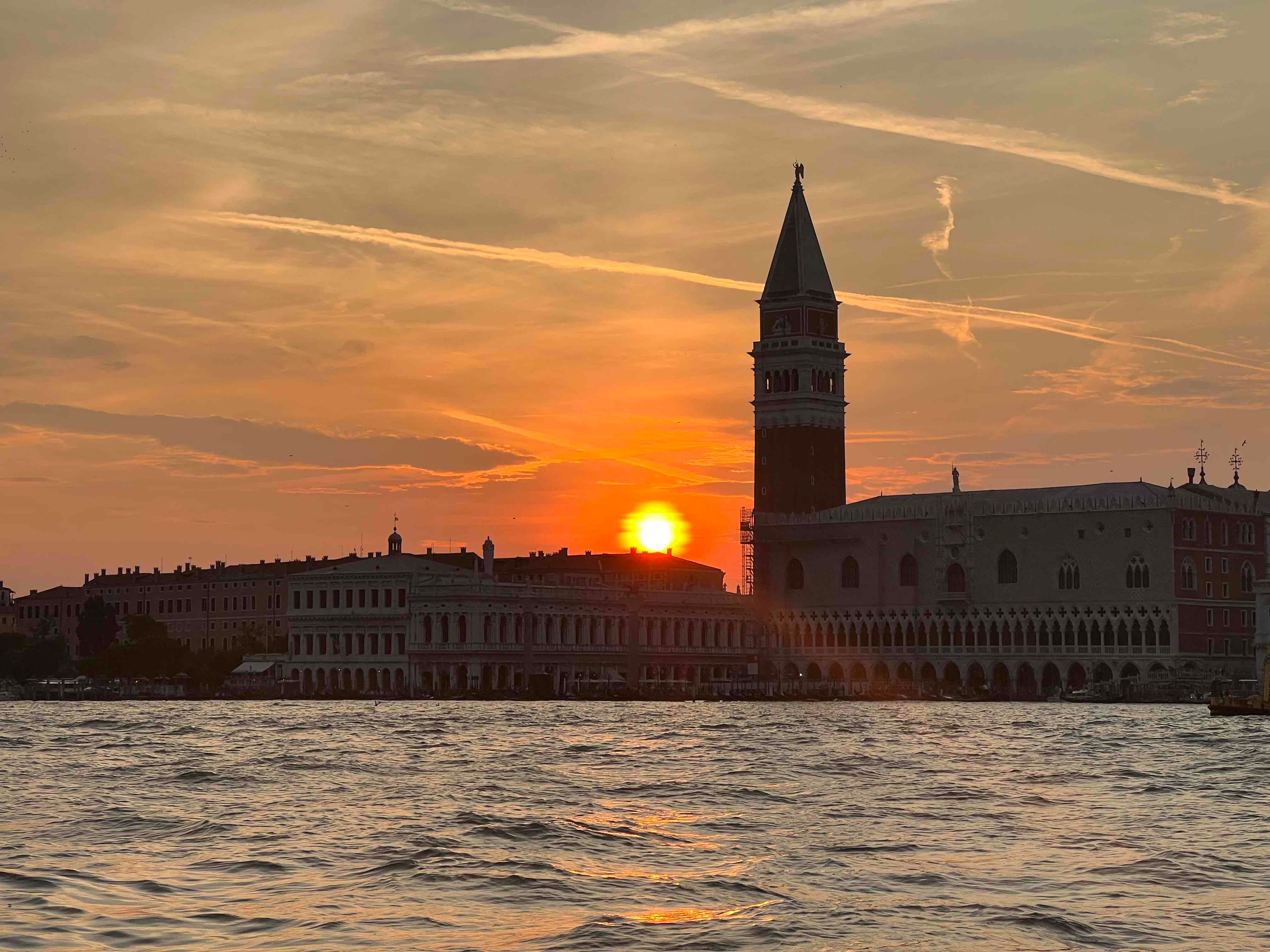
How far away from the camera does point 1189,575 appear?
131875 millimetres

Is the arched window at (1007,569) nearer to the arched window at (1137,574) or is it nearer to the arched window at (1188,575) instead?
the arched window at (1137,574)

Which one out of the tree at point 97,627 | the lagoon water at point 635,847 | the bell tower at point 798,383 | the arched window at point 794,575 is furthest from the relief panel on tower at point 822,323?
the lagoon water at point 635,847

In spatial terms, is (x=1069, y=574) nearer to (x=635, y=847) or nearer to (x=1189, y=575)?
(x=1189, y=575)

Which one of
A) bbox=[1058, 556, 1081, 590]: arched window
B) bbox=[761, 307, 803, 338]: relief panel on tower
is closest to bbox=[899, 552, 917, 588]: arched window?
bbox=[1058, 556, 1081, 590]: arched window

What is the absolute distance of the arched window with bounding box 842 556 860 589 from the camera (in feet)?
489

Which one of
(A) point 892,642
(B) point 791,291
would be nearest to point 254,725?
(A) point 892,642

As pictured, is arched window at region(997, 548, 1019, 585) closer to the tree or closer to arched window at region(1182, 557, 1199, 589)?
arched window at region(1182, 557, 1199, 589)

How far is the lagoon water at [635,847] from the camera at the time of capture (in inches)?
961

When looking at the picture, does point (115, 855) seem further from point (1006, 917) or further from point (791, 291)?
point (791, 291)

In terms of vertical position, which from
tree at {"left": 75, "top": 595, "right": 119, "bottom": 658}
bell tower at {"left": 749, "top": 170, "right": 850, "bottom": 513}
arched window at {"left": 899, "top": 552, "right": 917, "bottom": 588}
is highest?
bell tower at {"left": 749, "top": 170, "right": 850, "bottom": 513}

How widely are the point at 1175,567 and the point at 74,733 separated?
250 ft

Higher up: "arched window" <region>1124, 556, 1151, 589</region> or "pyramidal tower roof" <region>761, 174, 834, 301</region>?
"pyramidal tower roof" <region>761, 174, 834, 301</region>

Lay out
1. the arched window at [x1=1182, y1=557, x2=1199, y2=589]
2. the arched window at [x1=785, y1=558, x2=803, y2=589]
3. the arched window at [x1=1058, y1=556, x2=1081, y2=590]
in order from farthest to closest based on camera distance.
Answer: the arched window at [x1=785, y1=558, x2=803, y2=589], the arched window at [x1=1058, y1=556, x2=1081, y2=590], the arched window at [x1=1182, y1=557, x2=1199, y2=589]

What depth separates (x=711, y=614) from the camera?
154 m
